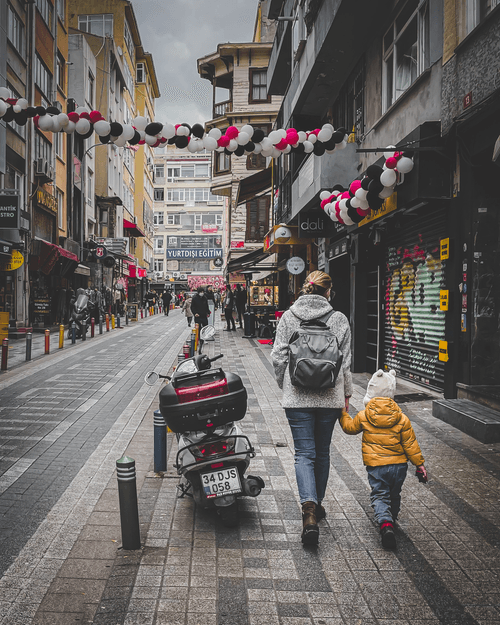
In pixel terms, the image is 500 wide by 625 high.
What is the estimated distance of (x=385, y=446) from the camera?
4152 mm

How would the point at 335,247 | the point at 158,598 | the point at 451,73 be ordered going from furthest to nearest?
the point at 335,247
the point at 451,73
the point at 158,598

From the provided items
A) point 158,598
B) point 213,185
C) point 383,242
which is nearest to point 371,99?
point 383,242

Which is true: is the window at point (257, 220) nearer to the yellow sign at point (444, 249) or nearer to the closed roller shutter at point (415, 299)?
the closed roller shutter at point (415, 299)

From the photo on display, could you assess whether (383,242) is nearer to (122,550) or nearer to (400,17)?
(400,17)

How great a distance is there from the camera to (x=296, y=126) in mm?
17531

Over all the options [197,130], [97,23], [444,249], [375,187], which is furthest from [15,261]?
[97,23]

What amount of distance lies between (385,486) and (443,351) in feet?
15.7

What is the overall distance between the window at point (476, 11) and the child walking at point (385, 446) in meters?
5.90

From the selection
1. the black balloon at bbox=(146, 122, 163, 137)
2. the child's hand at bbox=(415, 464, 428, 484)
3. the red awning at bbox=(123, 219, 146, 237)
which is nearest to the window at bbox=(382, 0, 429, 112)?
the black balloon at bbox=(146, 122, 163, 137)

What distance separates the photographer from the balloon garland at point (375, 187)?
8406 millimetres

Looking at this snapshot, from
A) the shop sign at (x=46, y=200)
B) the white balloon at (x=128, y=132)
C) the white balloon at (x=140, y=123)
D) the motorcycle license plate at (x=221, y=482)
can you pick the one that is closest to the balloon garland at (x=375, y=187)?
the white balloon at (x=140, y=123)

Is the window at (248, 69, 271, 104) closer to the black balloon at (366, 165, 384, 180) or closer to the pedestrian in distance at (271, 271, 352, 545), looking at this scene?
the black balloon at (366, 165, 384, 180)

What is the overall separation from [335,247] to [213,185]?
26829 millimetres

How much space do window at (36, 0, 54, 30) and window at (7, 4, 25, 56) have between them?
2.81 metres
